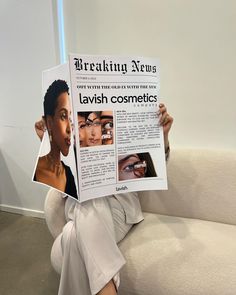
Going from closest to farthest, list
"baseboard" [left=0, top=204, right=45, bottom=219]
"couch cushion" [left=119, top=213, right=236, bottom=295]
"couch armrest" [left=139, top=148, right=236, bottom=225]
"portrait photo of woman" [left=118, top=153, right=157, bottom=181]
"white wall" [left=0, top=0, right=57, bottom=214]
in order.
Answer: "couch cushion" [left=119, top=213, right=236, bottom=295], "portrait photo of woman" [left=118, top=153, right=157, bottom=181], "couch armrest" [left=139, top=148, right=236, bottom=225], "white wall" [left=0, top=0, right=57, bottom=214], "baseboard" [left=0, top=204, right=45, bottom=219]

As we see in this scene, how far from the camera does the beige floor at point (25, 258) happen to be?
56.3 inches

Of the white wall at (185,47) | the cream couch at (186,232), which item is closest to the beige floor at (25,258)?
the cream couch at (186,232)

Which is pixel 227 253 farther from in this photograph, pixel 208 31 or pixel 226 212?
pixel 208 31

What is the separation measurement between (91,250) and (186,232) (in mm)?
442

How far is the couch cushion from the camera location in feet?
3.18

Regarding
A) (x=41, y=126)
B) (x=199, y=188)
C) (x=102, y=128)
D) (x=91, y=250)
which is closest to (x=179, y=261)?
(x=91, y=250)

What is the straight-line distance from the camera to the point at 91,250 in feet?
3.28

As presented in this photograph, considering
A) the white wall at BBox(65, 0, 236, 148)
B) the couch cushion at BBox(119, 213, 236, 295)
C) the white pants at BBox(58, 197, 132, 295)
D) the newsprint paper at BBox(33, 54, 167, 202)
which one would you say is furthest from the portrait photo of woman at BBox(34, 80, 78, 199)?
the white wall at BBox(65, 0, 236, 148)

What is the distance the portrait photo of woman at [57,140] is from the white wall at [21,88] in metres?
0.78

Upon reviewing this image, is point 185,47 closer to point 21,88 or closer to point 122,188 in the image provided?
point 122,188

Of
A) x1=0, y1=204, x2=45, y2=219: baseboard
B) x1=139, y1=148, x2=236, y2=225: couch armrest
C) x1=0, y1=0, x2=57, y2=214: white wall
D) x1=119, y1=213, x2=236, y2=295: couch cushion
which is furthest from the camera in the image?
x1=0, y1=204, x2=45, y2=219: baseboard

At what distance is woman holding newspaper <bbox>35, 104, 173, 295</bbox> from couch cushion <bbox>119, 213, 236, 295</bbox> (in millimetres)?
88

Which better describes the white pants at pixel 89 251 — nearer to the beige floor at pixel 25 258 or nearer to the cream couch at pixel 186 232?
the cream couch at pixel 186 232

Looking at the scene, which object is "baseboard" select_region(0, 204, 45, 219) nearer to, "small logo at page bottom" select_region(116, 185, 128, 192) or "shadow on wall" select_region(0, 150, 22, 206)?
"shadow on wall" select_region(0, 150, 22, 206)
